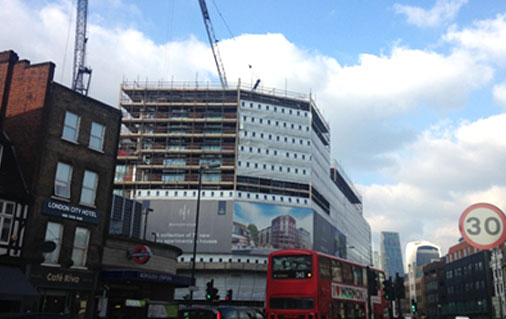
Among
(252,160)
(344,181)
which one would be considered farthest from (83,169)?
(344,181)

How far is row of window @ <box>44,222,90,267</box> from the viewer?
24.3 metres

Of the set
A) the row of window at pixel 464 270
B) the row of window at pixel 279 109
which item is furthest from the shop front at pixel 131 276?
the row of window at pixel 464 270

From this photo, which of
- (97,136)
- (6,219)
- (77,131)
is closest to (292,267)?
(97,136)

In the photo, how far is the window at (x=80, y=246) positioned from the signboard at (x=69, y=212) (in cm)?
62

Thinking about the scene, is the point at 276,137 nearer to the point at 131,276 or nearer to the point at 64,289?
the point at 131,276

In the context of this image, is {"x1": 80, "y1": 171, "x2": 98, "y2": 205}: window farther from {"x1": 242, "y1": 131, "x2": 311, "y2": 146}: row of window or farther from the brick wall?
{"x1": 242, "y1": 131, "x2": 311, "y2": 146}: row of window

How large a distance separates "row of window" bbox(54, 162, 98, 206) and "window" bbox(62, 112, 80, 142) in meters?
1.60

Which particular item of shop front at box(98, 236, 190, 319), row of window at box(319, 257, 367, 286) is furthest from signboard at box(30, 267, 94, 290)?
row of window at box(319, 257, 367, 286)

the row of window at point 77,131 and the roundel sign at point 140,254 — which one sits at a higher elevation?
the row of window at point 77,131

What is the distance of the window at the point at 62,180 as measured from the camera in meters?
25.3

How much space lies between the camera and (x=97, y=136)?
91.9ft

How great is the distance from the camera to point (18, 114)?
25703 millimetres

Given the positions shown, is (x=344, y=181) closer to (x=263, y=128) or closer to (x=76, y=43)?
(x=263, y=128)

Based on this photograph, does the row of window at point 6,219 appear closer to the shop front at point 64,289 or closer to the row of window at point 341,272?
the shop front at point 64,289
